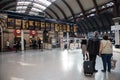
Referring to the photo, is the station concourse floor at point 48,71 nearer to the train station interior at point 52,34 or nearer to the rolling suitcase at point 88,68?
the train station interior at point 52,34

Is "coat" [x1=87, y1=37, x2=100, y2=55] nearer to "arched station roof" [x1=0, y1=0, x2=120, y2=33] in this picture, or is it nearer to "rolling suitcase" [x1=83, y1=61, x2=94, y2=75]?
"rolling suitcase" [x1=83, y1=61, x2=94, y2=75]

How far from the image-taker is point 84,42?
10633 mm

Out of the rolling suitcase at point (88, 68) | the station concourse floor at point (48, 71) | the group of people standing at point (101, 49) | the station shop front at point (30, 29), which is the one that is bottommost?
the station concourse floor at point (48, 71)

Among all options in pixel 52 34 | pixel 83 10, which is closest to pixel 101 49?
pixel 52 34

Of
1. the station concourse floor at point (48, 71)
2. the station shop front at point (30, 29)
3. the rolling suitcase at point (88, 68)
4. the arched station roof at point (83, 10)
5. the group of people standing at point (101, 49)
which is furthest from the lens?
the arched station roof at point (83, 10)

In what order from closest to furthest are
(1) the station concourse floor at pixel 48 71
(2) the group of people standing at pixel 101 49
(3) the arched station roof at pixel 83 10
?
(1) the station concourse floor at pixel 48 71 < (2) the group of people standing at pixel 101 49 < (3) the arched station roof at pixel 83 10

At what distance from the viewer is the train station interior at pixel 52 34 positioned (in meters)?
9.90

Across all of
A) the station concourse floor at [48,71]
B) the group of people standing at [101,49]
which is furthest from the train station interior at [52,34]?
the group of people standing at [101,49]

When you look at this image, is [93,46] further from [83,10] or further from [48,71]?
[83,10]

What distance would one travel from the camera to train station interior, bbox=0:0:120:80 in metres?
9.90

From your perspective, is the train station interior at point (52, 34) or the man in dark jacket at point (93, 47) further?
the train station interior at point (52, 34)

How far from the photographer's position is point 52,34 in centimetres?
2639

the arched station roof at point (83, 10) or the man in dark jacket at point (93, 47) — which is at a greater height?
the arched station roof at point (83, 10)

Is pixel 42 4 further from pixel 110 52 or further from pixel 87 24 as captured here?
pixel 110 52
